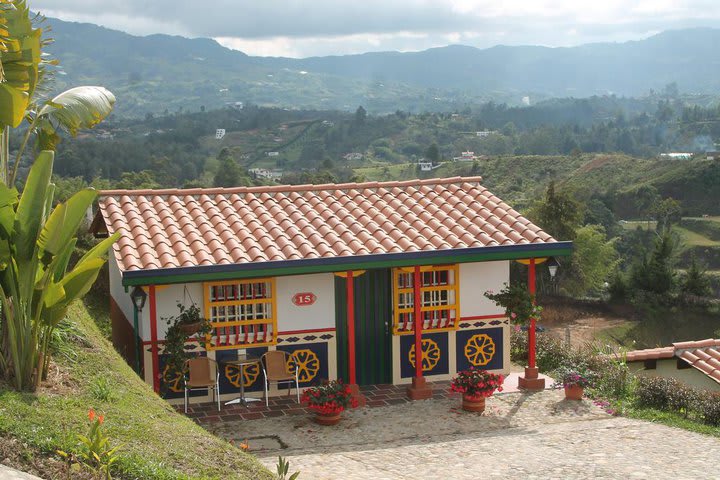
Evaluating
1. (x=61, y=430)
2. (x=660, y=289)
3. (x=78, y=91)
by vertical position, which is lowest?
(x=660, y=289)

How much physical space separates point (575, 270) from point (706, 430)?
29.7 m

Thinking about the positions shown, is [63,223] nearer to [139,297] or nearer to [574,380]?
[139,297]

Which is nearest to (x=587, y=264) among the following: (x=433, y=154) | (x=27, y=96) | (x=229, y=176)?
(x=229, y=176)

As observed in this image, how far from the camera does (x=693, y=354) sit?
50.7 ft

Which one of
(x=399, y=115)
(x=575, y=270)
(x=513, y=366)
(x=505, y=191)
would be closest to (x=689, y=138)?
(x=399, y=115)

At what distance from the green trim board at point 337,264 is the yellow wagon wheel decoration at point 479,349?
4.91ft

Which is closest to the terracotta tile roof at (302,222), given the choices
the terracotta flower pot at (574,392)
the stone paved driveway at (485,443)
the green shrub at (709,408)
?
the terracotta flower pot at (574,392)

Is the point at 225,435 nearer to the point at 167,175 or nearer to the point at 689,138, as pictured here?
the point at 167,175

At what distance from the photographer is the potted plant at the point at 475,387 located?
11.5m

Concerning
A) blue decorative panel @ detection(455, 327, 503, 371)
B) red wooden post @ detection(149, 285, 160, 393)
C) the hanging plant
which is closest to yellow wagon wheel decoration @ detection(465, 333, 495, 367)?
blue decorative panel @ detection(455, 327, 503, 371)

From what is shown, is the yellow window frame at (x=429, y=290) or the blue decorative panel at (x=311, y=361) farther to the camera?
the yellow window frame at (x=429, y=290)

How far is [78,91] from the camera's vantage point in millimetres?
10453

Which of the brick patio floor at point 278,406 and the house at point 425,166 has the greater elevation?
the house at point 425,166

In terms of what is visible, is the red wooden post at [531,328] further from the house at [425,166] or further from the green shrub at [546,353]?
the house at [425,166]
